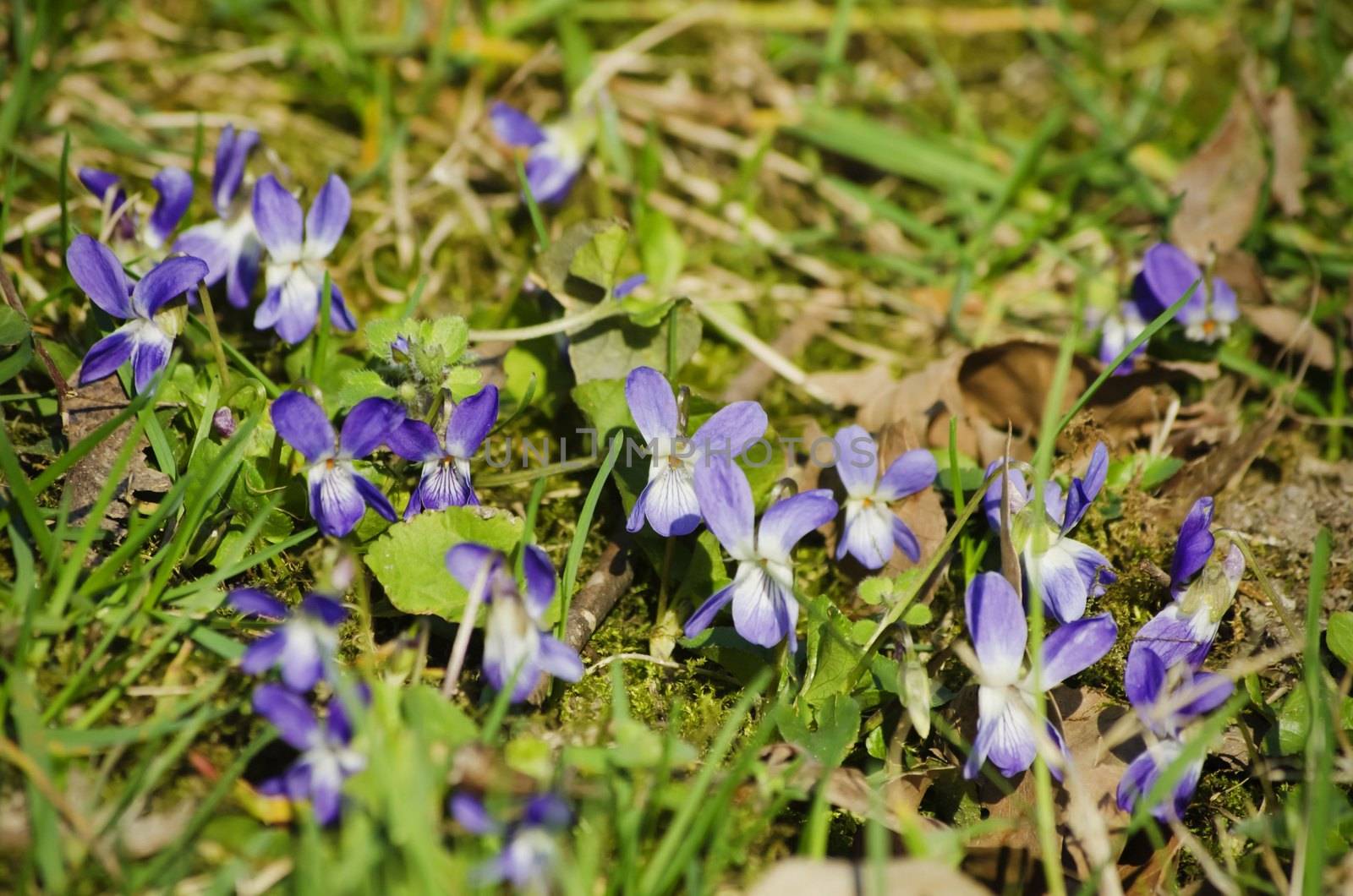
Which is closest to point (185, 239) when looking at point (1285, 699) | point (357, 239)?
point (357, 239)

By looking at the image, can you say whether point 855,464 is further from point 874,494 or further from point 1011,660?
point 1011,660

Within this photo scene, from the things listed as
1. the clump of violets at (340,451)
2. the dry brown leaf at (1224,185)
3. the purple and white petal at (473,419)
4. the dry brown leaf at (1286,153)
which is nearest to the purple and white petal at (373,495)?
the clump of violets at (340,451)

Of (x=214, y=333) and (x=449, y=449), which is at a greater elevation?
(x=214, y=333)

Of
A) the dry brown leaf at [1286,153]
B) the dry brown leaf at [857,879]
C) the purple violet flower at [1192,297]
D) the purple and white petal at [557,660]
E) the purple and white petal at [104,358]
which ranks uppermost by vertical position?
the dry brown leaf at [1286,153]

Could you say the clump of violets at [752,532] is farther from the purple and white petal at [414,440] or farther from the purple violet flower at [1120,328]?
the purple violet flower at [1120,328]

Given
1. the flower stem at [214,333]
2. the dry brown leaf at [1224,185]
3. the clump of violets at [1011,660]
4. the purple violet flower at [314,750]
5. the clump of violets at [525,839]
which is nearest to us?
the clump of violets at [525,839]

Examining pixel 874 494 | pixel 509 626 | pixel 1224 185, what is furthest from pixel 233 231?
pixel 1224 185
